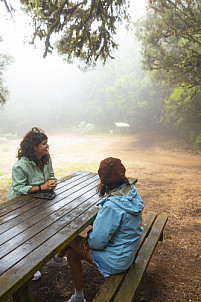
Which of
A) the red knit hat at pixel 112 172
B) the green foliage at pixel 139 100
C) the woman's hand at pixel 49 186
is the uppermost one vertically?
the green foliage at pixel 139 100

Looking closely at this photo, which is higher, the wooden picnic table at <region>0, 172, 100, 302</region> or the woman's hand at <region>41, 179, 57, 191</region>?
the woman's hand at <region>41, 179, 57, 191</region>

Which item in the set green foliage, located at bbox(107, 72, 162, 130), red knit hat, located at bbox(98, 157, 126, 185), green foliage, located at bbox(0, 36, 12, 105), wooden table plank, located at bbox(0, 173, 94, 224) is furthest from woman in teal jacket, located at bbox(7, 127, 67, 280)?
green foliage, located at bbox(107, 72, 162, 130)

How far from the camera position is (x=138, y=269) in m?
1.90

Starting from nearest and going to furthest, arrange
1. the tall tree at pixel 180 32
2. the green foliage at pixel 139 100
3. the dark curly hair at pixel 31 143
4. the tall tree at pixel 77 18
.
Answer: the dark curly hair at pixel 31 143 < the tall tree at pixel 77 18 < the tall tree at pixel 180 32 < the green foliage at pixel 139 100

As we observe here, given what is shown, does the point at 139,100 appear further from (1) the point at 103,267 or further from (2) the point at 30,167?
(1) the point at 103,267

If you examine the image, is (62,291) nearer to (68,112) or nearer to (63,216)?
(63,216)

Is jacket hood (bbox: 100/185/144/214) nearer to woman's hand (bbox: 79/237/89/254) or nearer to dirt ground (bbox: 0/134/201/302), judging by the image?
woman's hand (bbox: 79/237/89/254)

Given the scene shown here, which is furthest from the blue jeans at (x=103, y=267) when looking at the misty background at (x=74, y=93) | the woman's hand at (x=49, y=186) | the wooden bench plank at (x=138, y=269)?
the misty background at (x=74, y=93)

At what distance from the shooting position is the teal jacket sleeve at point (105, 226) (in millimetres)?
1601

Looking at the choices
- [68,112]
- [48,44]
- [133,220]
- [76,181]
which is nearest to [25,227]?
[133,220]

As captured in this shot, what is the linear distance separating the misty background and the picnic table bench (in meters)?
23.5

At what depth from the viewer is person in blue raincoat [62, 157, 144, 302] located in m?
1.61

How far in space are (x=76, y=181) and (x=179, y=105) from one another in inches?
515

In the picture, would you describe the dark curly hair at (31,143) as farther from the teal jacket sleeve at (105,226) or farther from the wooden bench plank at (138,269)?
the wooden bench plank at (138,269)
